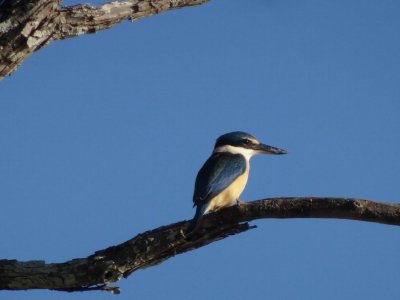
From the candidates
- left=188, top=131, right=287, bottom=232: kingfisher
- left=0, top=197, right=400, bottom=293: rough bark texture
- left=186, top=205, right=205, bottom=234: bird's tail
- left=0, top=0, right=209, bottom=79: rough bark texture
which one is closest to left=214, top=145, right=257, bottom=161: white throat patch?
left=188, top=131, right=287, bottom=232: kingfisher

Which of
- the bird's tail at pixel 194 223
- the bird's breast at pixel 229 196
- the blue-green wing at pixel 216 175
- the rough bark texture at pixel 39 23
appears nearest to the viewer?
the rough bark texture at pixel 39 23

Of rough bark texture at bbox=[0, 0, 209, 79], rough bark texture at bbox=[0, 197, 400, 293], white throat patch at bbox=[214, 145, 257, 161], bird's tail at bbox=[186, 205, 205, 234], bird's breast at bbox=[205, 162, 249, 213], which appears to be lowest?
rough bark texture at bbox=[0, 197, 400, 293]

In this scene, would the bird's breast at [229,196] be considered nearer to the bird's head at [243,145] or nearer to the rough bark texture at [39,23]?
the bird's head at [243,145]

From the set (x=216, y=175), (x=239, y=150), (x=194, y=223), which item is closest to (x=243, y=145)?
(x=239, y=150)

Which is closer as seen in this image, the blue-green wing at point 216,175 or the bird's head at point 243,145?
the blue-green wing at point 216,175

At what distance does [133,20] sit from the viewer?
460 centimetres

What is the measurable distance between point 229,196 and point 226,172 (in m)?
0.31

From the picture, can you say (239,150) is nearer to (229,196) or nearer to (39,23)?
(229,196)

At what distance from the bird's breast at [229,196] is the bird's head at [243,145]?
93 centimetres

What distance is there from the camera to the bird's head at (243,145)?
7.50 metres

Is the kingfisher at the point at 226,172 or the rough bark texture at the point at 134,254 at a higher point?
the kingfisher at the point at 226,172

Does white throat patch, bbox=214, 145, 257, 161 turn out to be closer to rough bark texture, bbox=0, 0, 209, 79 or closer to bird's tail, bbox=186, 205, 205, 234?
bird's tail, bbox=186, 205, 205, 234

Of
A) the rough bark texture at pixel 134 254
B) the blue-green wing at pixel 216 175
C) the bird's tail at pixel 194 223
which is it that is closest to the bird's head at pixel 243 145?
the blue-green wing at pixel 216 175

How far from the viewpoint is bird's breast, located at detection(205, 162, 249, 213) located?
604 cm
